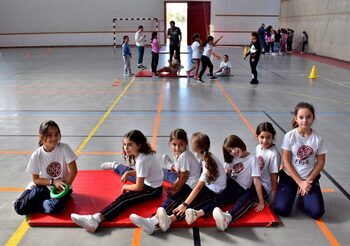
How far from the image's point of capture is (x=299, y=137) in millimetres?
3924

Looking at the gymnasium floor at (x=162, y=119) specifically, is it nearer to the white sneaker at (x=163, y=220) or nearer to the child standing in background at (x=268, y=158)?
the white sneaker at (x=163, y=220)

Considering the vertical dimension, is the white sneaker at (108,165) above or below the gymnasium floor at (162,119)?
above

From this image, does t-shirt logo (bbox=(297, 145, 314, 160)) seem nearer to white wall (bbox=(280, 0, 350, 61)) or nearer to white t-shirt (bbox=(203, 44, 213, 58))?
white t-shirt (bbox=(203, 44, 213, 58))

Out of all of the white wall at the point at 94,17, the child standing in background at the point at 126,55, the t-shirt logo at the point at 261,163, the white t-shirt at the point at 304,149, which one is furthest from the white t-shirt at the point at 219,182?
the white wall at the point at 94,17

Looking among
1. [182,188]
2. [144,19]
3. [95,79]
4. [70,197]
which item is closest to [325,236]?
Answer: [182,188]

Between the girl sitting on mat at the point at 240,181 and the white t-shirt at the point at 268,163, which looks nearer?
the girl sitting on mat at the point at 240,181

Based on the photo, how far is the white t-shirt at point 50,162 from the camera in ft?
12.5

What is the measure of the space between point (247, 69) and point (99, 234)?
13.2 metres

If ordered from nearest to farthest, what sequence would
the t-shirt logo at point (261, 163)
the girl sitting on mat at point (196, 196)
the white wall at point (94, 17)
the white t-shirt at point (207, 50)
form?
the girl sitting on mat at point (196, 196) < the t-shirt logo at point (261, 163) < the white t-shirt at point (207, 50) < the white wall at point (94, 17)

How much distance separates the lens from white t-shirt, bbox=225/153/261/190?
3.79 meters

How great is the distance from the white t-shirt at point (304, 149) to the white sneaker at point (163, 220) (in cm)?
151

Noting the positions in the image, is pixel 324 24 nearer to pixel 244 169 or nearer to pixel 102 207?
pixel 244 169

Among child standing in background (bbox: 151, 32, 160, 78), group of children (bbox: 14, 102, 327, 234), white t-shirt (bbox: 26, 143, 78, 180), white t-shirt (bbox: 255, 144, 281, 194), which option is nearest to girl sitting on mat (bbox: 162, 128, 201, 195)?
group of children (bbox: 14, 102, 327, 234)

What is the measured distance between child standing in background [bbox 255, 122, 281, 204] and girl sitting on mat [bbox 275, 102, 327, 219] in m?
0.10
